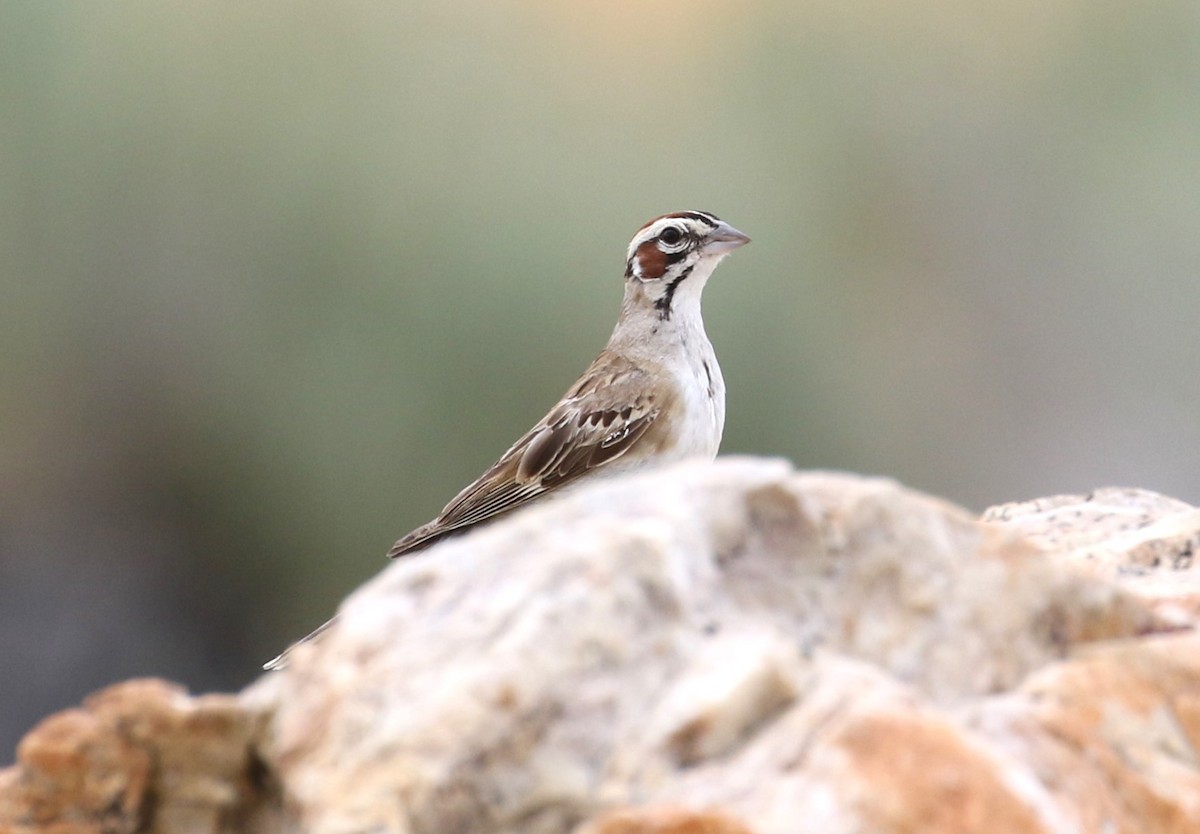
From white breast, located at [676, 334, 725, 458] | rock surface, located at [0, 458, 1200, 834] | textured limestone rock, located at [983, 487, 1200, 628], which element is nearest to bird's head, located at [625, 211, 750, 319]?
white breast, located at [676, 334, 725, 458]

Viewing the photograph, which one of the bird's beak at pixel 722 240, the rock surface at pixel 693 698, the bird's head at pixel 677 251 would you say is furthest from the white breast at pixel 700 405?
the rock surface at pixel 693 698

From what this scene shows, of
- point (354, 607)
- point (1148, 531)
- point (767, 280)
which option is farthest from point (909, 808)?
point (767, 280)

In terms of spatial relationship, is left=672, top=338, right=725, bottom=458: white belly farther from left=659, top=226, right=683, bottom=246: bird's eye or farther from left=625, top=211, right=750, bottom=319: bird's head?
left=659, top=226, right=683, bottom=246: bird's eye

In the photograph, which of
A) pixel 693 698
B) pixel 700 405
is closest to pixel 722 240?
pixel 700 405

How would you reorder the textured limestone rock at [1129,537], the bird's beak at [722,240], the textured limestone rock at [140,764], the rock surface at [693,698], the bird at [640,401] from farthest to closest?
the bird's beak at [722,240]
the bird at [640,401]
the textured limestone rock at [1129,537]
the textured limestone rock at [140,764]
the rock surface at [693,698]

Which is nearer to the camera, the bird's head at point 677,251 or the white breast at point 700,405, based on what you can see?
the white breast at point 700,405

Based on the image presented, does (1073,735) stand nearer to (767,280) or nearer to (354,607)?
(354,607)

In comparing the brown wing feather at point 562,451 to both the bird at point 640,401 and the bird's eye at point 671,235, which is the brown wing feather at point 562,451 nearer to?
the bird at point 640,401

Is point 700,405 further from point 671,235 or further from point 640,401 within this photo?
point 671,235
